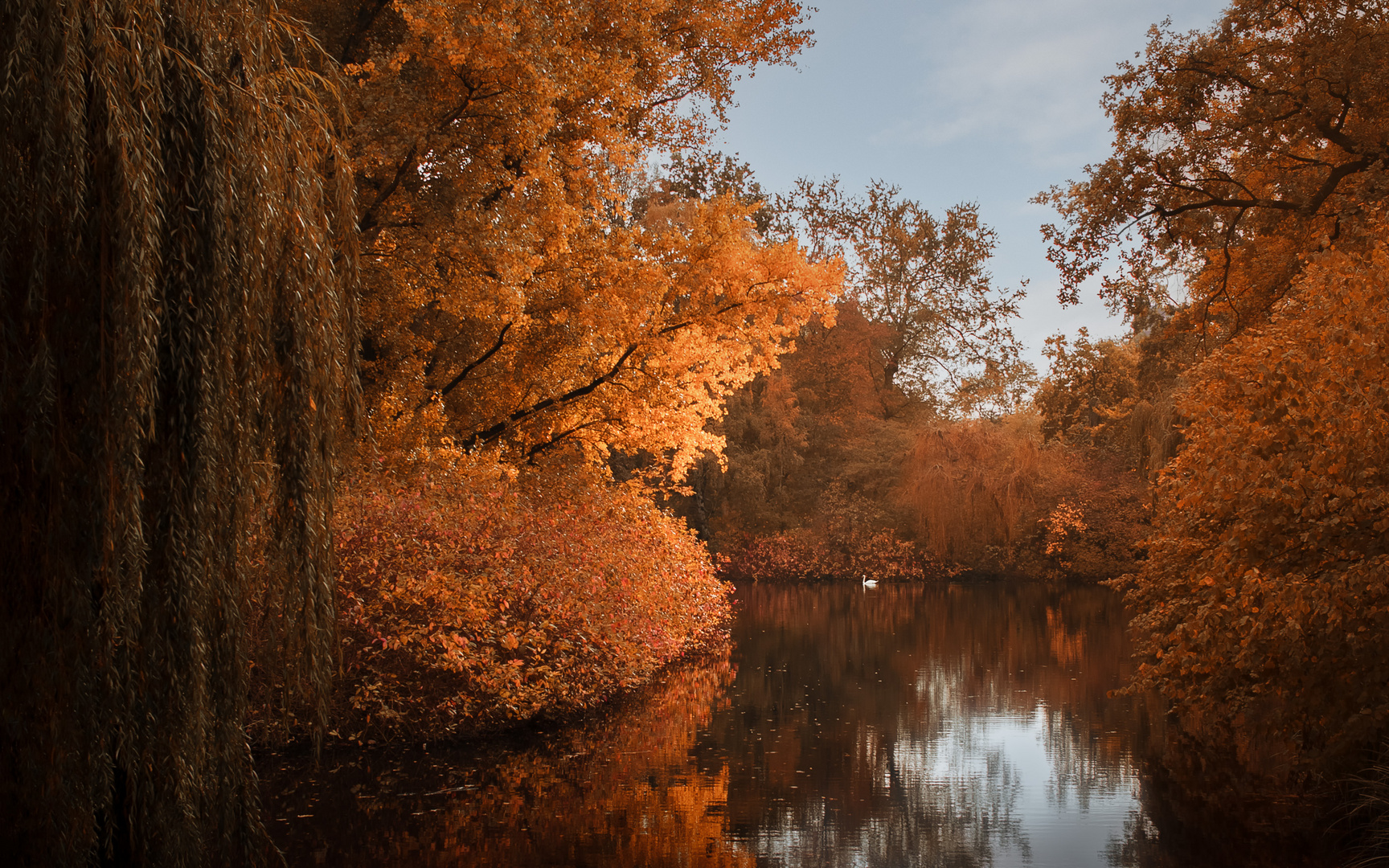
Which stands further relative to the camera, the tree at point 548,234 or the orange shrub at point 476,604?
the tree at point 548,234


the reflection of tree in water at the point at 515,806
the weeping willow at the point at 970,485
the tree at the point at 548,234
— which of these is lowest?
the reflection of tree in water at the point at 515,806

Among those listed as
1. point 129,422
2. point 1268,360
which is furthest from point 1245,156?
point 129,422

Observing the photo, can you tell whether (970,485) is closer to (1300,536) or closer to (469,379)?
(469,379)

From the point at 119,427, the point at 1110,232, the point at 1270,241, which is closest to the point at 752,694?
the point at 1110,232

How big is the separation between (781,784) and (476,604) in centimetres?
320

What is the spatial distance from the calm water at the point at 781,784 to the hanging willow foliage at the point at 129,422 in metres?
2.52

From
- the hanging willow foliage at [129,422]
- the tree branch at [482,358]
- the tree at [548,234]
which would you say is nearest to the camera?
the hanging willow foliage at [129,422]

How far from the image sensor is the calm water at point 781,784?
6.64 metres

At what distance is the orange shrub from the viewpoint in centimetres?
883

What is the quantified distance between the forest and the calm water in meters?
0.68

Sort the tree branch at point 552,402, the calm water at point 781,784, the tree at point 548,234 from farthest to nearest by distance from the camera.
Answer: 1. the tree branch at point 552,402
2. the tree at point 548,234
3. the calm water at point 781,784

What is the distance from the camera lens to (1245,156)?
1430cm

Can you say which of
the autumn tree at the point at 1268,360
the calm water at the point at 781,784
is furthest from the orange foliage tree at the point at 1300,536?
the calm water at the point at 781,784

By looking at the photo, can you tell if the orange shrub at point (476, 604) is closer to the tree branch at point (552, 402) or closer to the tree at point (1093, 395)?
the tree branch at point (552, 402)
